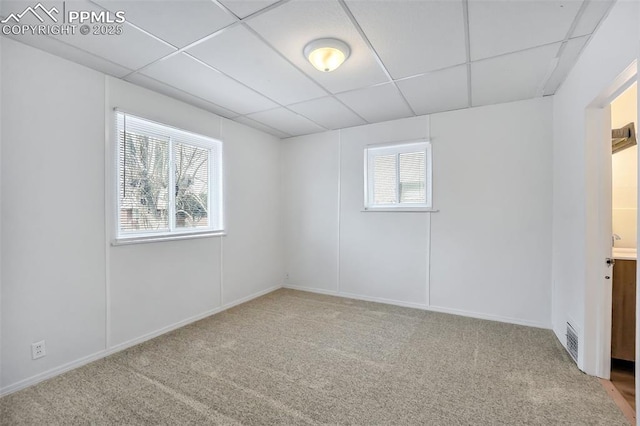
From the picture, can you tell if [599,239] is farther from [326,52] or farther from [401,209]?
[326,52]

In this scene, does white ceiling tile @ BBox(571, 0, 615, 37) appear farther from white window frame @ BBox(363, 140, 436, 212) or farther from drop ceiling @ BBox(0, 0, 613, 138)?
white window frame @ BBox(363, 140, 436, 212)

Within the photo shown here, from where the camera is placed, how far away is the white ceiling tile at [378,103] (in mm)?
3059

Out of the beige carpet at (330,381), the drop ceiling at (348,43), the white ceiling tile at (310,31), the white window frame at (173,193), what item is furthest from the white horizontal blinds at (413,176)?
the white window frame at (173,193)

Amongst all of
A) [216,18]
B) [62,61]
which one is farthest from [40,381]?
[216,18]

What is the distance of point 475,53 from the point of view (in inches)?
91.0

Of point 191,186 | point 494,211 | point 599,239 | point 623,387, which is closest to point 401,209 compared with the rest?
point 494,211

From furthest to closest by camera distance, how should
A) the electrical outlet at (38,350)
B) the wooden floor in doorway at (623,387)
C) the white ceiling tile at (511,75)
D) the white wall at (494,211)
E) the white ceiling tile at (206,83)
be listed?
the white wall at (494,211)
the white ceiling tile at (206,83)
the white ceiling tile at (511,75)
the electrical outlet at (38,350)
the wooden floor in doorway at (623,387)

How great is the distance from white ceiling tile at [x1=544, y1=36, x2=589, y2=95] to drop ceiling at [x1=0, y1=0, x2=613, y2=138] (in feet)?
0.04

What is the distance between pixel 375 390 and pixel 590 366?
5.81ft

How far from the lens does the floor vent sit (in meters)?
2.39

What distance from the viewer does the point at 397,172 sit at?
407cm

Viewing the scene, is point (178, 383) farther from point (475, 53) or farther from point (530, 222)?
point (530, 222)

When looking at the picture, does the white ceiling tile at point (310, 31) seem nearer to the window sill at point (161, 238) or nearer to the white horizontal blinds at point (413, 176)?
the white horizontal blinds at point (413, 176)

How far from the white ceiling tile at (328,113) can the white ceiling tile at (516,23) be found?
160 centimetres
